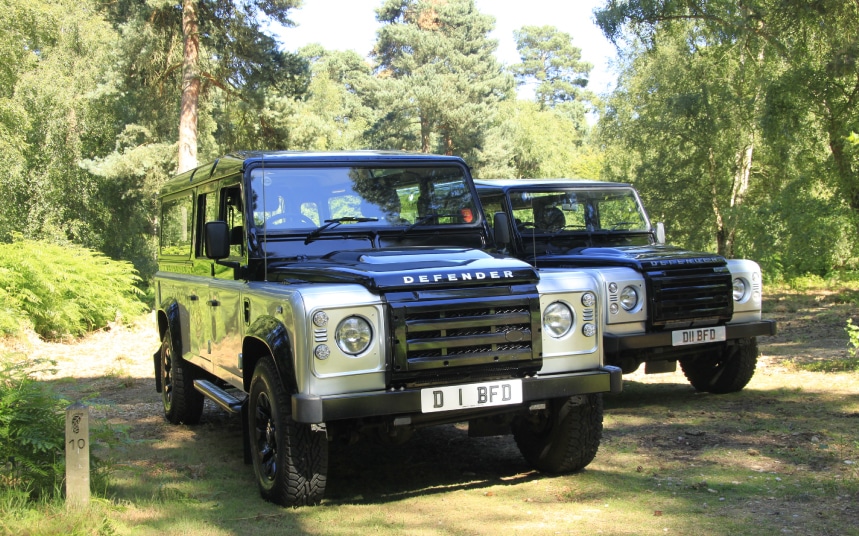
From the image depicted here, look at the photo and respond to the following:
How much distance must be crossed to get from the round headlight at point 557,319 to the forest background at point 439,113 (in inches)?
453

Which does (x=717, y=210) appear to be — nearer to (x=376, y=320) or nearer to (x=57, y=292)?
(x=57, y=292)

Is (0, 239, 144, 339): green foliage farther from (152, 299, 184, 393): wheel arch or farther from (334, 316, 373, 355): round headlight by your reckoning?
(334, 316, 373, 355): round headlight

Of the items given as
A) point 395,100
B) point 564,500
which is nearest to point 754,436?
point 564,500

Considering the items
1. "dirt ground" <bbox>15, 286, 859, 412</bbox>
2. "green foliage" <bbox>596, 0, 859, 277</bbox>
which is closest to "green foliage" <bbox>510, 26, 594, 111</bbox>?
"green foliage" <bbox>596, 0, 859, 277</bbox>

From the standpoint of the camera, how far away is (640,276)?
25.6 feet

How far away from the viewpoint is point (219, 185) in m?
6.64

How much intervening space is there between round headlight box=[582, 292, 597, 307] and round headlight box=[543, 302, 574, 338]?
11cm

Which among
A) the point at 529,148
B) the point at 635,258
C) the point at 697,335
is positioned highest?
the point at 529,148

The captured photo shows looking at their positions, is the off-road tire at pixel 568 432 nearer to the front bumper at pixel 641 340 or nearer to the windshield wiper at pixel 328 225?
the windshield wiper at pixel 328 225

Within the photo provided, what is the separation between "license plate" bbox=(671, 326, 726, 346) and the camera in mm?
7729

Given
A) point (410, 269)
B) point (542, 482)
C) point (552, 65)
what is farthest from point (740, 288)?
point (552, 65)

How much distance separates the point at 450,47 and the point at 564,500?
122ft

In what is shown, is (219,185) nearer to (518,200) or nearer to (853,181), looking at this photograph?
(518,200)

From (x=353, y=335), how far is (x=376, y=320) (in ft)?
0.50
